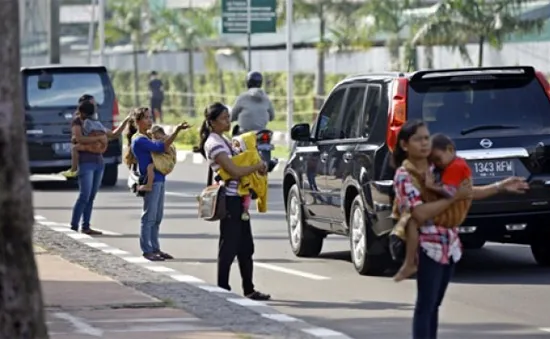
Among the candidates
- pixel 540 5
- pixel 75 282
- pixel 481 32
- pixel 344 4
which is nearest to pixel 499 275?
pixel 75 282

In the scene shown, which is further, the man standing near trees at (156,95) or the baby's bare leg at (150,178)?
the man standing near trees at (156,95)

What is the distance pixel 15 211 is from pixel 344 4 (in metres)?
48.0

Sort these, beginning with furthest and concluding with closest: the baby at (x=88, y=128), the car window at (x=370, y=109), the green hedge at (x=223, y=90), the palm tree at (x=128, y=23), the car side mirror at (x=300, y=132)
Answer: the palm tree at (x=128, y=23)
the green hedge at (x=223, y=90)
the baby at (x=88, y=128)
the car side mirror at (x=300, y=132)
the car window at (x=370, y=109)

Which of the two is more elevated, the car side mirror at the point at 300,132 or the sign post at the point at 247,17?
the sign post at the point at 247,17

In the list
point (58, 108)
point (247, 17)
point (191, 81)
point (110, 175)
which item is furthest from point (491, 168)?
point (191, 81)

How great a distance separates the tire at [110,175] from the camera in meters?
27.6

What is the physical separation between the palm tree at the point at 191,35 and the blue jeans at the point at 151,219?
147ft

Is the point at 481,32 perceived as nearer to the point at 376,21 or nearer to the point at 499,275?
the point at 376,21

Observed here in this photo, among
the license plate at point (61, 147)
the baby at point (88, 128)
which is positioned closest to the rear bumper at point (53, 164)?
the license plate at point (61, 147)

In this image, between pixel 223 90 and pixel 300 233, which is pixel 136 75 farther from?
pixel 300 233

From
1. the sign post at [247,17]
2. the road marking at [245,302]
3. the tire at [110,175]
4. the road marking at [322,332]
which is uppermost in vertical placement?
the sign post at [247,17]

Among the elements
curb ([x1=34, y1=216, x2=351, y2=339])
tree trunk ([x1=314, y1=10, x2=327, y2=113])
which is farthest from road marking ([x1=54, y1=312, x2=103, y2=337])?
tree trunk ([x1=314, y1=10, x2=327, y2=113])

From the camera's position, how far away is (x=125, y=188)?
90.5 feet

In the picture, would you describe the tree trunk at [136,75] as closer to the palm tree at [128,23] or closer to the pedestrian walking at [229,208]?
the palm tree at [128,23]
